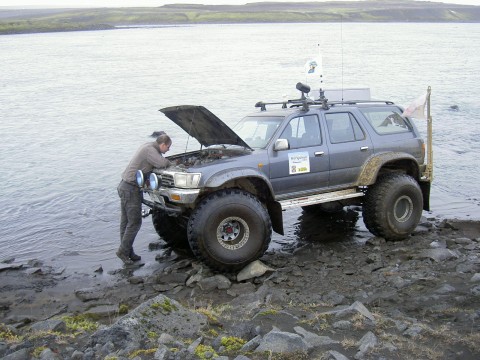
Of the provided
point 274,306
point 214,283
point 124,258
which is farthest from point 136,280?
point 274,306

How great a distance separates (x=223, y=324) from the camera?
20.1ft

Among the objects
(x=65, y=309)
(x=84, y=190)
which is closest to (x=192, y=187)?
(x=65, y=309)

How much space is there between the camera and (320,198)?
30.4ft

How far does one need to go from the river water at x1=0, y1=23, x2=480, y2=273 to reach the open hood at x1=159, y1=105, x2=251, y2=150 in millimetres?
2111

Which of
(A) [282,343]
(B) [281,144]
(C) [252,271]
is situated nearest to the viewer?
(A) [282,343]

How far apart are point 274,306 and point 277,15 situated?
136878 millimetres

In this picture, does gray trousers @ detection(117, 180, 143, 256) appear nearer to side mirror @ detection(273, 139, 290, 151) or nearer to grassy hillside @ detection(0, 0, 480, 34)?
side mirror @ detection(273, 139, 290, 151)

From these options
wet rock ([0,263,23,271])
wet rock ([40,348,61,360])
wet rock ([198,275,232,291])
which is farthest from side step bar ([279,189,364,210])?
wet rock ([40,348,61,360])

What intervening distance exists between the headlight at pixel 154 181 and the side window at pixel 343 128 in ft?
9.39

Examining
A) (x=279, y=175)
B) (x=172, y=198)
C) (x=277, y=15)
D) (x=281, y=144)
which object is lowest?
(x=172, y=198)

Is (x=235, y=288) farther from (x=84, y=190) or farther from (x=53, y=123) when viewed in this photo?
(x=53, y=123)

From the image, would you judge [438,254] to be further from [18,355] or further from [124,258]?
[18,355]

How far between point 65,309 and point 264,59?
5265 centimetres

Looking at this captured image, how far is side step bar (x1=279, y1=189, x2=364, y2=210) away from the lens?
29.4 feet
